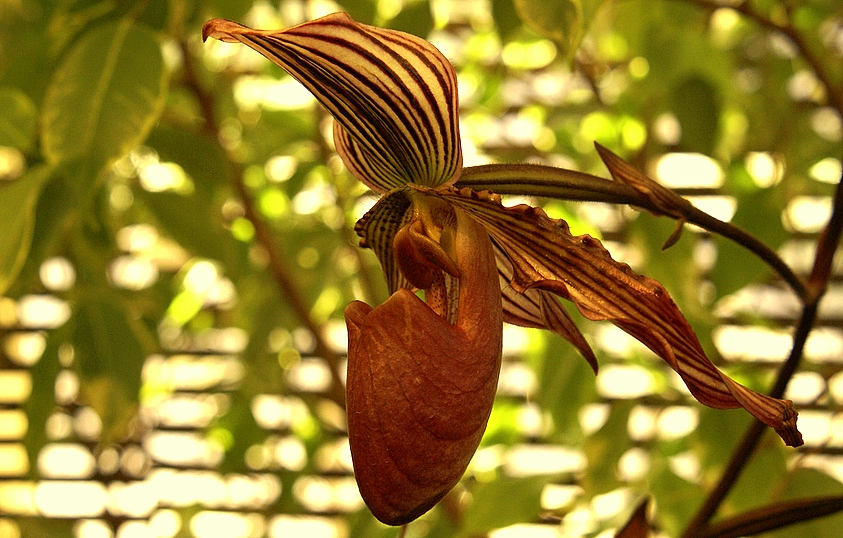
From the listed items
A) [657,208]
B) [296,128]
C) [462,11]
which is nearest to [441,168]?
[657,208]

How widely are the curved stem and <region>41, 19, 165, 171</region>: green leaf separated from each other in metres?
0.21

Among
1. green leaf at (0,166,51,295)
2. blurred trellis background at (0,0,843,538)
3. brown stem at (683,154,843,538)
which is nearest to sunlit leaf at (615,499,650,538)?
brown stem at (683,154,843,538)

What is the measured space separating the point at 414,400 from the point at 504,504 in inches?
12.0

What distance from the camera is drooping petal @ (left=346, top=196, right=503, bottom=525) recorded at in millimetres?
246

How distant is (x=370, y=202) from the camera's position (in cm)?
38

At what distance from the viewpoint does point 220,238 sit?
67 cm

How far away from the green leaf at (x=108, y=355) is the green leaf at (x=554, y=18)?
1.32 ft

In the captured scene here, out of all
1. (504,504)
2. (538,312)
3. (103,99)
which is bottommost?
(504,504)

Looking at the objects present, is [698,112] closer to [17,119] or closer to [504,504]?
[504,504]

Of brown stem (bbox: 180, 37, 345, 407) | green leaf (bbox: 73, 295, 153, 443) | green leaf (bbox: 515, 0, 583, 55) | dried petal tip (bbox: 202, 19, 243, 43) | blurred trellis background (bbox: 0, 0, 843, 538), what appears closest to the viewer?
dried petal tip (bbox: 202, 19, 243, 43)

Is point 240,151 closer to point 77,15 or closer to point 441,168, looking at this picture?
point 77,15

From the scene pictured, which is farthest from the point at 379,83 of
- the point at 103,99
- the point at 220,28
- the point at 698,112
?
the point at 698,112

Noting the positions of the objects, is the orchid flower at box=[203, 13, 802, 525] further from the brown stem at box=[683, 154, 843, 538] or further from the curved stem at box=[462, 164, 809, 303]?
the brown stem at box=[683, 154, 843, 538]

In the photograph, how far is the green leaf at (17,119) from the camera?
1.57ft
